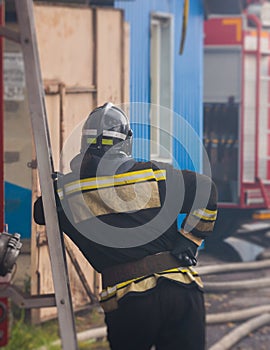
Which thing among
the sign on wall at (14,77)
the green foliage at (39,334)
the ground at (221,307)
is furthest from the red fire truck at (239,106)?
the sign on wall at (14,77)

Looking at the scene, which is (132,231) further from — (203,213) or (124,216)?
(203,213)

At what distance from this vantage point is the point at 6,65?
22.6 ft

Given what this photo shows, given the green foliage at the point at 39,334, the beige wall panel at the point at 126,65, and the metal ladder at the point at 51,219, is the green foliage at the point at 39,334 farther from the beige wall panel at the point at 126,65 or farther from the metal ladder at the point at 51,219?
the metal ladder at the point at 51,219

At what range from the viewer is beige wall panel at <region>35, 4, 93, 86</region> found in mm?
7113

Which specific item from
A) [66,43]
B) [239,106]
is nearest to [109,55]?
[66,43]

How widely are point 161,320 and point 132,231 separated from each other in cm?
44

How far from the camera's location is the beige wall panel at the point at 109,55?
295 inches

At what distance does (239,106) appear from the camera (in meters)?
12.0

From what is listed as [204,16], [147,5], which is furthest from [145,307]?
[204,16]

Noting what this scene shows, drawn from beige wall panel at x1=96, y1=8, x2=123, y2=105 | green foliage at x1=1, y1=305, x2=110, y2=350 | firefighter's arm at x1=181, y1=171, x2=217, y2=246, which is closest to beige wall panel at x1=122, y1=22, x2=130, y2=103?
beige wall panel at x1=96, y1=8, x2=123, y2=105

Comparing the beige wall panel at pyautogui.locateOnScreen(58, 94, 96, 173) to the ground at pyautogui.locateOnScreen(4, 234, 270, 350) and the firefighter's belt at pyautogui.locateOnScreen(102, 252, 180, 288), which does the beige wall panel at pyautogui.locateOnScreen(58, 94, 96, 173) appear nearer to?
the ground at pyautogui.locateOnScreen(4, 234, 270, 350)

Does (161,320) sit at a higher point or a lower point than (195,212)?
lower

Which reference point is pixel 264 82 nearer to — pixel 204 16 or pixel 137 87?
pixel 204 16

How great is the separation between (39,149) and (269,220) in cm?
954
